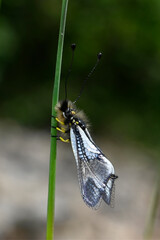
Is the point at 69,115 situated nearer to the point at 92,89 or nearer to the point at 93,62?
the point at 93,62

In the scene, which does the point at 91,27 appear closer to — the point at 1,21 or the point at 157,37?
the point at 157,37

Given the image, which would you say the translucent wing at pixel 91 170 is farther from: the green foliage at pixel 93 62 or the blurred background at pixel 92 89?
the green foliage at pixel 93 62

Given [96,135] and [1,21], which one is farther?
[96,135]

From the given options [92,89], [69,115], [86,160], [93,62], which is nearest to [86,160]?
[86,160]

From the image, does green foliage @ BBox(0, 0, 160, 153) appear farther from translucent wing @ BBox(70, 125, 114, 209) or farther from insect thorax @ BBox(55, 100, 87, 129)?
translucent wing @ BBox(70, 125, 114, 209)

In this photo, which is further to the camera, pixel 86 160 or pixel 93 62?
pixel 93 62

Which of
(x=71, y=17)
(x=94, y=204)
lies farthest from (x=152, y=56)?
(x=94, y=204)
